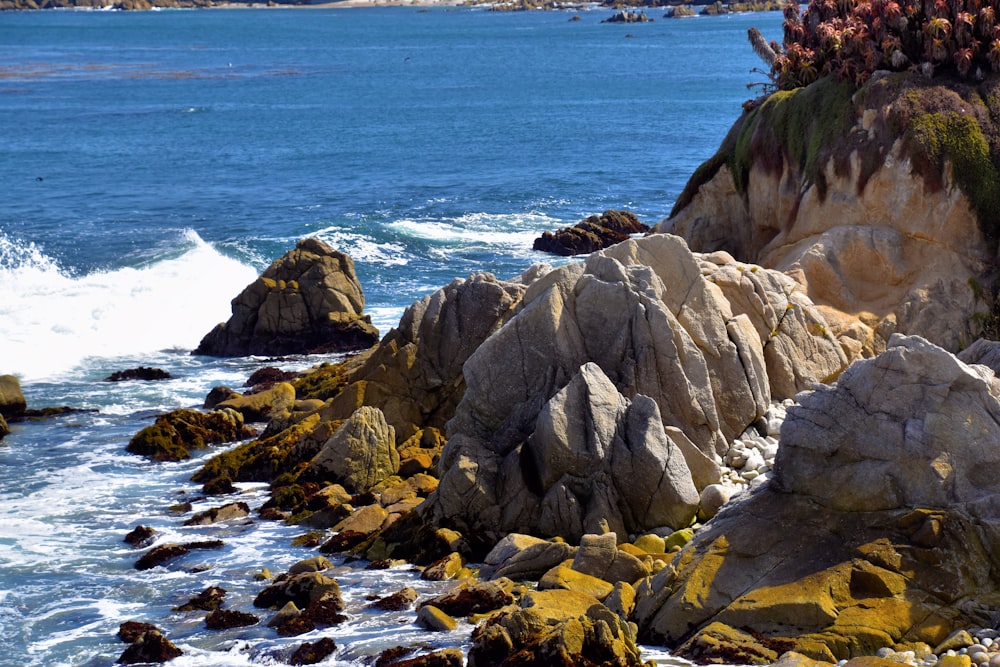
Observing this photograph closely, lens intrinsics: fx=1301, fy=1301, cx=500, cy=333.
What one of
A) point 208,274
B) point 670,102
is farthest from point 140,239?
point 670,102

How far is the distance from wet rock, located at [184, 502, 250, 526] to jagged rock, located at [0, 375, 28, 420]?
36.6 ft

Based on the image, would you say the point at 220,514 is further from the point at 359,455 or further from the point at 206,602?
the point at 206,602

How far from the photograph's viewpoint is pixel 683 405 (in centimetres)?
2448

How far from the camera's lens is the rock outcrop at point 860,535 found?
1762 centimetres

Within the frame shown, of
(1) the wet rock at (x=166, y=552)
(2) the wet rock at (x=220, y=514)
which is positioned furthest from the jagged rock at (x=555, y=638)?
(2) the wet rock at (x=220, y=514)

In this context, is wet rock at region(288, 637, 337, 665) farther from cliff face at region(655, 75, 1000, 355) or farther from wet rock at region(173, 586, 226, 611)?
cliff face at region(655, 75, 1000, 355)

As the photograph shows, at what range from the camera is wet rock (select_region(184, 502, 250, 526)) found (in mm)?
26062

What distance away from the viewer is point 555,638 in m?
16.9

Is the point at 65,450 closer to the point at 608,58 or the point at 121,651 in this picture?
the point at 121,651

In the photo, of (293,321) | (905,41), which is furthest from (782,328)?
(293,321)

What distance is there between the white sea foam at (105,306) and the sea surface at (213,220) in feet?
0.39

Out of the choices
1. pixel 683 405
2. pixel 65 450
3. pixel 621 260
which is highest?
pixel 621 260

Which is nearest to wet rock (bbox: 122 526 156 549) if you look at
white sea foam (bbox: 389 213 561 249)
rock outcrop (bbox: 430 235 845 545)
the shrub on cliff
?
rock outcrop (bbox: 430 235 845 545)

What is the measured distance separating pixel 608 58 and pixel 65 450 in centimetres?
12654
